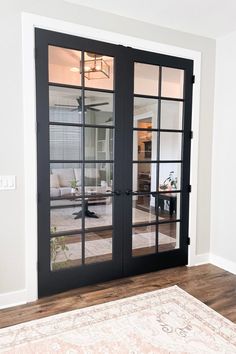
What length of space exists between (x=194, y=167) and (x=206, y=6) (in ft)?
5.72

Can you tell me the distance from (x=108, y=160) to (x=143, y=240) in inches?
42.3

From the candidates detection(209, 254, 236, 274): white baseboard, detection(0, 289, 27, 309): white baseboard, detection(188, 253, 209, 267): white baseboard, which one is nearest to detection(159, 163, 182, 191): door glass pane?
detection(188, 253, 209, 267): white baseboard

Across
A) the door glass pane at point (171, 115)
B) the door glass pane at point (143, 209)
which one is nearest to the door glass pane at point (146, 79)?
the door glass pane at point (171, 115)

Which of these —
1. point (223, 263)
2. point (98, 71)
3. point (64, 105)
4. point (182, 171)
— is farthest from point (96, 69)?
point (223, 263)

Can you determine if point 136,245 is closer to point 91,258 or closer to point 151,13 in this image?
point 91,258

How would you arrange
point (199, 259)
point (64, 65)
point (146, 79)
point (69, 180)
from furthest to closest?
point (199, 259), point (146, 79), point (69, 180), point (64, 65)

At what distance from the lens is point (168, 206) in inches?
137

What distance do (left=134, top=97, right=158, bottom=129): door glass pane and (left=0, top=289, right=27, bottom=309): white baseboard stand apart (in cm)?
209

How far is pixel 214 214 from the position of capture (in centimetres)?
366

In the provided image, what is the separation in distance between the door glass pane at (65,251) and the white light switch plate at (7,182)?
673mm

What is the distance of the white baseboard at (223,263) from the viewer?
3417mm

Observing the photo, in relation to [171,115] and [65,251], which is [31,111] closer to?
[65,251]

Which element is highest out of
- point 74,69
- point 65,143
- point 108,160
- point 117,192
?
point 74,69

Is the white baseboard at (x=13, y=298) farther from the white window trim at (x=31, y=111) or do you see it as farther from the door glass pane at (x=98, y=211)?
the door glass pane at (x=98, y=211)
